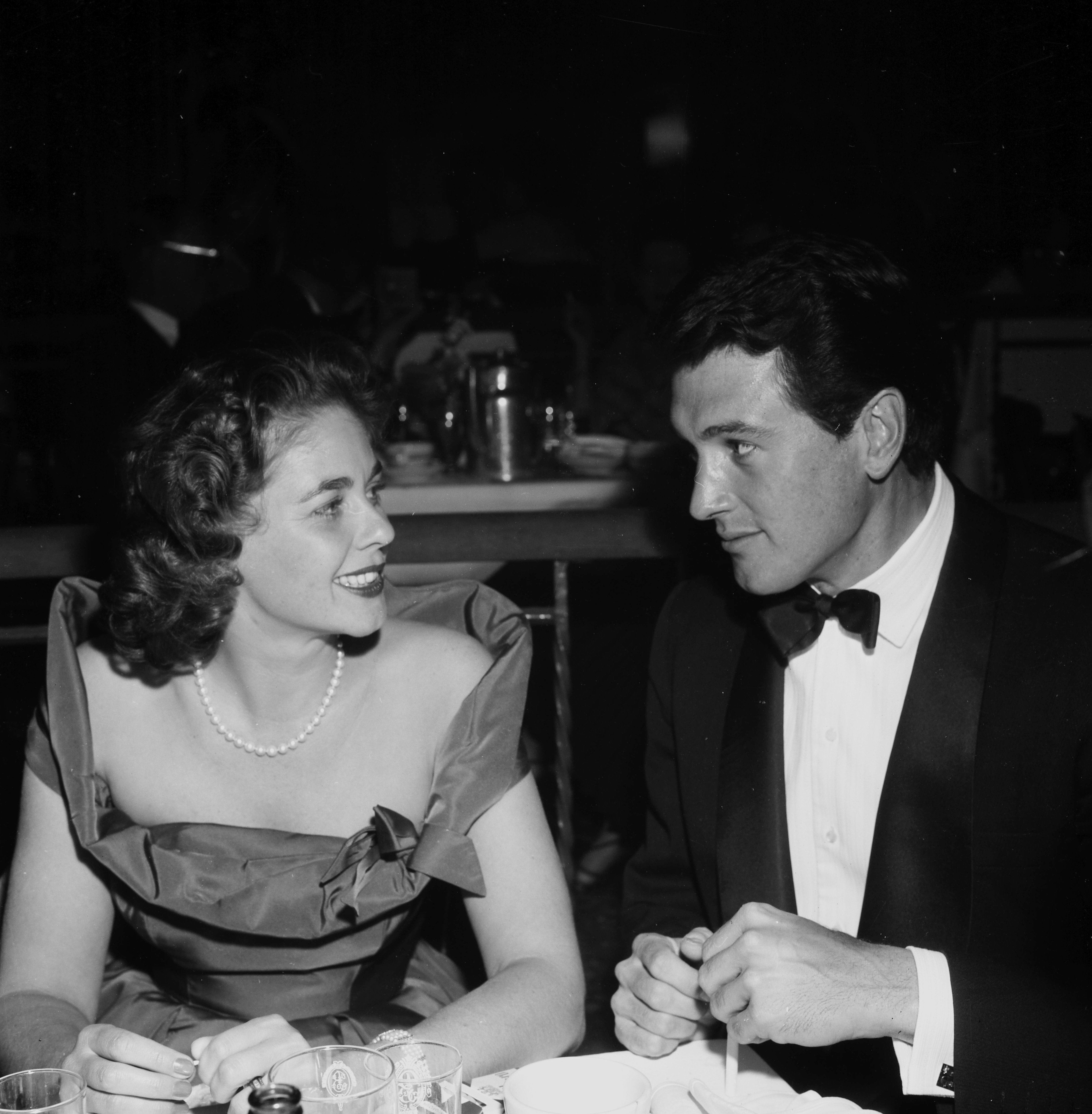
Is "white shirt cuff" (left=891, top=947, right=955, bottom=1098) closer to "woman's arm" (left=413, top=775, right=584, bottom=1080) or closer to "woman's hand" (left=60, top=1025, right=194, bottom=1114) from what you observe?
"woman's arm" (left=413, top=775, right=584, bottom=1080)

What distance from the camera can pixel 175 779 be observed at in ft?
6.17

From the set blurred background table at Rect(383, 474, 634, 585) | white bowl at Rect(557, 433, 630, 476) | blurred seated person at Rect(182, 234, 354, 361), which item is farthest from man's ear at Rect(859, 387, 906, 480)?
white bowl at Rect(557, 433, 630, 476)

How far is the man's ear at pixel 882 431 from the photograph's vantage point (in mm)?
1823

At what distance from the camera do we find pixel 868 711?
1823 mm

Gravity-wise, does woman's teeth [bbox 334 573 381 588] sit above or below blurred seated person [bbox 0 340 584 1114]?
above

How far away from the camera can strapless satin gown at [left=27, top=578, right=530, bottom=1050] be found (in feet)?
5.63

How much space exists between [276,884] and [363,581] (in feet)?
1.56

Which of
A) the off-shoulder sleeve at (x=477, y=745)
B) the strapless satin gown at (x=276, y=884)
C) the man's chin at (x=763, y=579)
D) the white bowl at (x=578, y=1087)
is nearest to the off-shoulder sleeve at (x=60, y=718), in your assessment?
the strapless satin gown at (x=276, y=884)

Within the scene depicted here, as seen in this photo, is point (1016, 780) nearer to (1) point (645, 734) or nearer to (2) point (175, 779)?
(1) point (645, 734)

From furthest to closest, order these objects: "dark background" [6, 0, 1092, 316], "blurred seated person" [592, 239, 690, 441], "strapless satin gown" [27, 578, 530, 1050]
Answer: "blurred seated person" [592, 239, 690, 441] → "dark background" [6, 0, 1092, 316] → "strapless satin gown" [27, 578, 530, 1050]

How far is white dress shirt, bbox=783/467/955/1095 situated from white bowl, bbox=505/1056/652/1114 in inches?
30.2

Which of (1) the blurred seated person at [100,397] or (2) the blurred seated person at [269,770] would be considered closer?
(2) the blurred seated person at [269,770]

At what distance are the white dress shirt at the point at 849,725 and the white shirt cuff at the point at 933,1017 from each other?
400 mm

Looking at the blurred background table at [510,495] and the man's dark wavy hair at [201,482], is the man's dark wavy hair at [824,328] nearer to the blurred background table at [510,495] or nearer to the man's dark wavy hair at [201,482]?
the man's dark wavy hair at [201,482]
